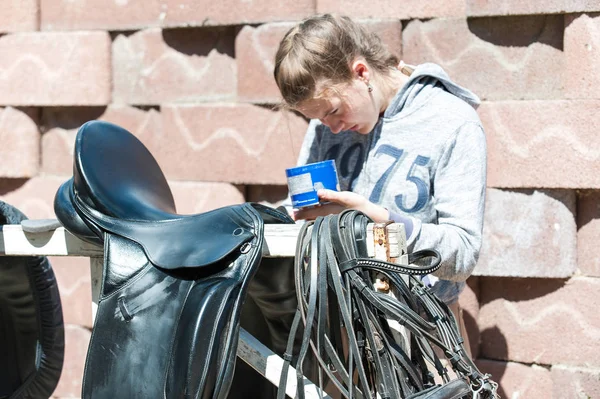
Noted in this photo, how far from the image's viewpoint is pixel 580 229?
2.26 m

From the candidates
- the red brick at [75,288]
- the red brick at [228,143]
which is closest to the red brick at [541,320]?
the red brick at [228,143]

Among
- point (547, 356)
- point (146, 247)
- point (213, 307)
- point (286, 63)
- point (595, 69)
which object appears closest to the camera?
point (213, 307)

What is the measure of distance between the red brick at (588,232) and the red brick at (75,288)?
1.62 meters

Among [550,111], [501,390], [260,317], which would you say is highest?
[550,111]

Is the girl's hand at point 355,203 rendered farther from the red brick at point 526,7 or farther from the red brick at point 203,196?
the red brick at point 203,196

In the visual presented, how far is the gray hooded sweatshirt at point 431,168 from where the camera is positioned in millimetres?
1665

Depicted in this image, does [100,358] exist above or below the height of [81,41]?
below

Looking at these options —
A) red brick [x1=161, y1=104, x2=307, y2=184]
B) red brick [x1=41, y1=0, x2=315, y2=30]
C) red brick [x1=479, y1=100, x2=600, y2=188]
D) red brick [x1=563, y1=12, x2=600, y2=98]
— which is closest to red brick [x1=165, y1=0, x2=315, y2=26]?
red brick [x1=41, y1=0, x2=315, y2=30]

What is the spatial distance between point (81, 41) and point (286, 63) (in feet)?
4.16

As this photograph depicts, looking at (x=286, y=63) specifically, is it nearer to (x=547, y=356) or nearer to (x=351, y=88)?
(x=351, y=88)

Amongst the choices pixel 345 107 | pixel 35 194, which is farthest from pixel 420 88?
pixel 35 194

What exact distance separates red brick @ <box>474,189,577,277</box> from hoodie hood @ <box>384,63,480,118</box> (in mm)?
525

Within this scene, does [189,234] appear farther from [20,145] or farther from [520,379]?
[20,145]

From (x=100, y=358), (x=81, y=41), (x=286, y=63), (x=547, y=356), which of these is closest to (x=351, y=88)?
(x=286, y=63)
